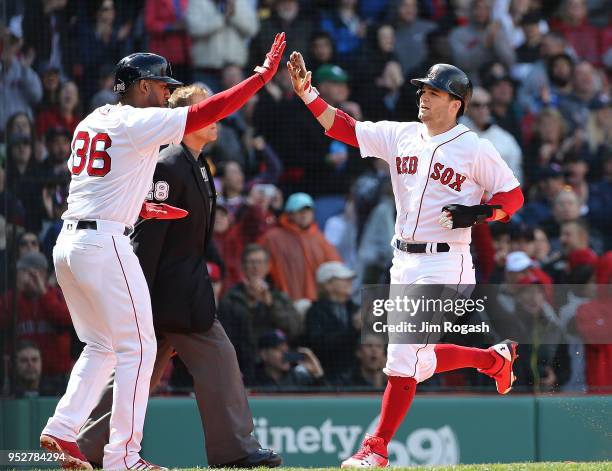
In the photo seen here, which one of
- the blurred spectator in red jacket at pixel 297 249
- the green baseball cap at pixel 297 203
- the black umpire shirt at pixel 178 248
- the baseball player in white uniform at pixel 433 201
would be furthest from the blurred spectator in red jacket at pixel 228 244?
the baseball player in white uniform at pixel 433 201

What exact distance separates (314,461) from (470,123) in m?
2.88

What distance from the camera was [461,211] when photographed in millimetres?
4984

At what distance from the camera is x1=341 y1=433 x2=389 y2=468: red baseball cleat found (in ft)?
16.4

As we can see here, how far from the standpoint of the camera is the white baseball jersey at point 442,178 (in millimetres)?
5109

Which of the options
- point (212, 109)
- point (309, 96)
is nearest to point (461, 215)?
point (309, 96)

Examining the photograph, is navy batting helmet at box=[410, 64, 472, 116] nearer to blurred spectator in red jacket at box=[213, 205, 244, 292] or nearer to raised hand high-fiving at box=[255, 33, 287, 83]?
raised hand high-fiving at box=[255, 33, 287, 83]

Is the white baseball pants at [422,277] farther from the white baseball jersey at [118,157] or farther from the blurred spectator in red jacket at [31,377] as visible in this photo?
the blurred spectator in red jacket at [31,377]

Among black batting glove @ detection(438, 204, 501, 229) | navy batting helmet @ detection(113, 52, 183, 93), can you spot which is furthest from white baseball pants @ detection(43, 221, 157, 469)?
black batting glove @ detection(438, 204, 501, 229)

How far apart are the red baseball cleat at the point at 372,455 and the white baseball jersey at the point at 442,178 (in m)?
0.92

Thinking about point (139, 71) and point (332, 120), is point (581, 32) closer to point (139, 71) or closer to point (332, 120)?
point (332, 120)

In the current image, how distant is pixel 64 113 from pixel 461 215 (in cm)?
360

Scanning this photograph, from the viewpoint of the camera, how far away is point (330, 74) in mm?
8266

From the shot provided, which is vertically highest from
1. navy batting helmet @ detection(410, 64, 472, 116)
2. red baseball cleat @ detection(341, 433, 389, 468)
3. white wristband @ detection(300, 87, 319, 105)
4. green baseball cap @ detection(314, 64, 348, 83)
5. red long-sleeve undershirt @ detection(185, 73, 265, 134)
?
green baseball cap @ detection(314, 64, 348, 83)

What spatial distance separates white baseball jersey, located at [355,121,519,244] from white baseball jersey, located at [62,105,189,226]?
4.02 feet
